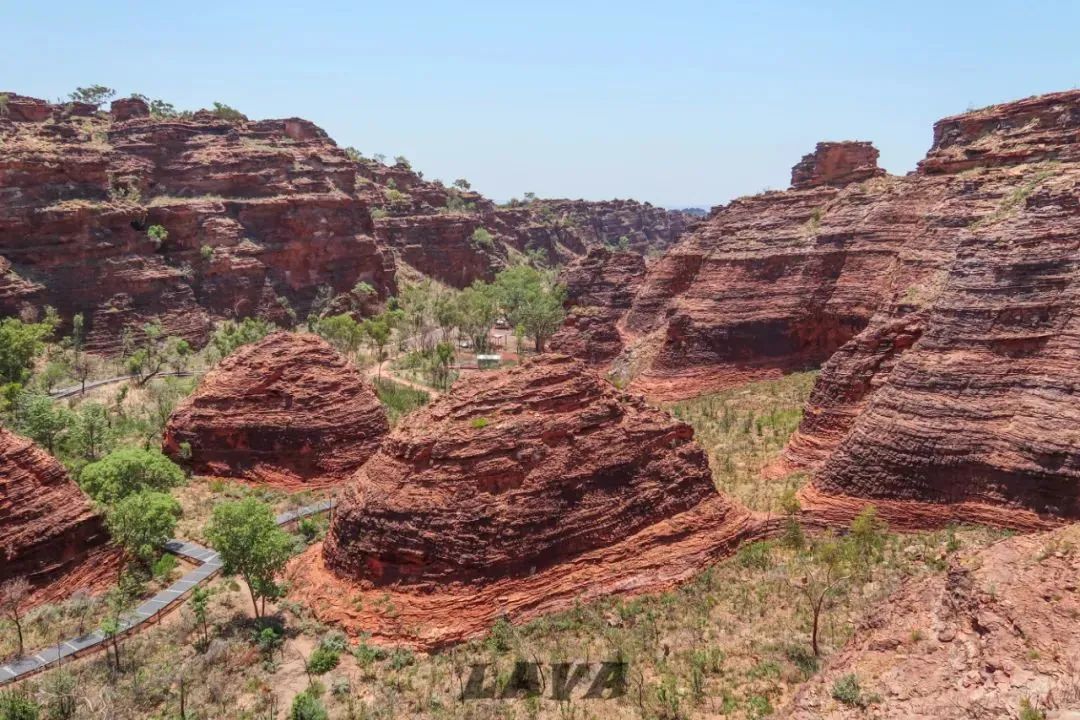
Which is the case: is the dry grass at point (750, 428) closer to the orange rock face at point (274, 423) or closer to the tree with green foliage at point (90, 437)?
the orange rock face at point (274, 423)

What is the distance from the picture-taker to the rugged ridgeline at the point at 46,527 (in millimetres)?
25406

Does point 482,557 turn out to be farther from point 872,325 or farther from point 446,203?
point 446,203

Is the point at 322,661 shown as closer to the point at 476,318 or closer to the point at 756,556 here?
the point at 756,556

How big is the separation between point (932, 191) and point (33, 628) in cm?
5137

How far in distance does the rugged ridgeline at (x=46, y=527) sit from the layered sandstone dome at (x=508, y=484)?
889cm

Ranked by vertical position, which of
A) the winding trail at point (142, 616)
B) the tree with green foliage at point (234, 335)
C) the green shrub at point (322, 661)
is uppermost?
the tree with green foliage at point (234, 335)

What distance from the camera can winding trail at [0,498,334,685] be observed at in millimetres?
22469

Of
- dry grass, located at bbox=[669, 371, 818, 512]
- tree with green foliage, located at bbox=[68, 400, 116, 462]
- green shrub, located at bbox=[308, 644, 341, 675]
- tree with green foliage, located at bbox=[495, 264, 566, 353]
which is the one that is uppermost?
tree with green foliage, located at bbox=[495, 264, 566, 353]

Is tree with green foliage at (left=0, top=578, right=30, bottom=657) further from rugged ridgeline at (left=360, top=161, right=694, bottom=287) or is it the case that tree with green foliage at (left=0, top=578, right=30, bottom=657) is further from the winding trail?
rugged ridgeline at (left=360, top=161, right=694, bottom=287)

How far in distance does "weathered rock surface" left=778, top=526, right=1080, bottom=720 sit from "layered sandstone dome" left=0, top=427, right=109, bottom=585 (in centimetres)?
2476

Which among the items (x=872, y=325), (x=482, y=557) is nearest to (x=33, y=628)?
(x=482, y=557)

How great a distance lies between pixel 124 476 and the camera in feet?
105

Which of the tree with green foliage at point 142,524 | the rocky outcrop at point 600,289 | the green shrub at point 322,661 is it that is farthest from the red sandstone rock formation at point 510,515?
Answer: the rocky outcrop at point 600,289

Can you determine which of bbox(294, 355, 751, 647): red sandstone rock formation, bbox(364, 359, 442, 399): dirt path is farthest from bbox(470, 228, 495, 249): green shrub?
bbox(294, 355, 751, 647): red sandstone rock formation
